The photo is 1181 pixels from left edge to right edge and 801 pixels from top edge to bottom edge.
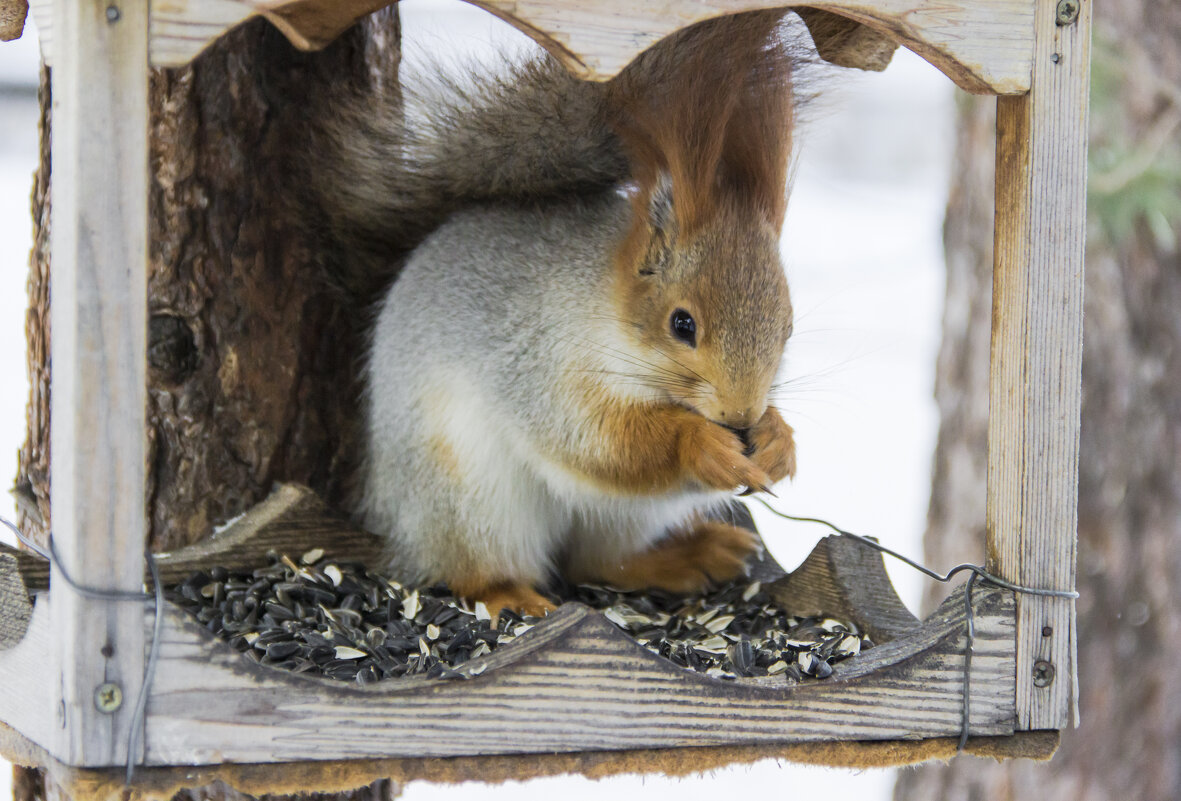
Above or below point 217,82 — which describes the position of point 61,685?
below

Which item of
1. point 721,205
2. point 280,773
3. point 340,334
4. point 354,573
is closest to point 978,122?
point 721,205

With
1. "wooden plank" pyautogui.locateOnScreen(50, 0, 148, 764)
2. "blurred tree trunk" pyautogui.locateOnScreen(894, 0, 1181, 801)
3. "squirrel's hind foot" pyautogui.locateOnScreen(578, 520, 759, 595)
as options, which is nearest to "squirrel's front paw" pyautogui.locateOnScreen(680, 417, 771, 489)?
"squirrel's hind foot" pyautogui.locateOnScreen(578, 520, 759, 595)

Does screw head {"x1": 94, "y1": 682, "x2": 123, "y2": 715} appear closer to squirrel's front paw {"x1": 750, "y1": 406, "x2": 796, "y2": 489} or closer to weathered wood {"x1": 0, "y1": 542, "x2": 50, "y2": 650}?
weathered wood {"x1": 0, "y1": 542, "x2": 50, "y2": 650}

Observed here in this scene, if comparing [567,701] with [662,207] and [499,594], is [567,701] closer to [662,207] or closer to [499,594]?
[499,594]

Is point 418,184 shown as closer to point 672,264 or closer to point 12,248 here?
point 672,264

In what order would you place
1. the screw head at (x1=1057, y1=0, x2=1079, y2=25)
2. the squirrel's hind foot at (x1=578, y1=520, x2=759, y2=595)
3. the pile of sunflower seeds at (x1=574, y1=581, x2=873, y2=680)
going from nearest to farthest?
1. the screw head at (x1=1057, y1=0, x2=1079, y2=25)
2. the pile of sunflower seeds at (x1=574, y1=581, x2=873, y2=680)
3. the squirrel's hind foot at (x1=578, y1=520, x2=759, y2=595)

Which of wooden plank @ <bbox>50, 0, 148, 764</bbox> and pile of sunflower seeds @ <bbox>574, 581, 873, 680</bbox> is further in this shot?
pile of sunflower seeds @ <bbox>574, 581, 873, 680</bbox>

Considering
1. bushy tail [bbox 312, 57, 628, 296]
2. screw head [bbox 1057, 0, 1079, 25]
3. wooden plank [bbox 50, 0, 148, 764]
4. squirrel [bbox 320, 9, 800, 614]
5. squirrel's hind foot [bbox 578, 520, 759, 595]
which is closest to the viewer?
wooden plank [bbox 50, 0, 148, 764]
